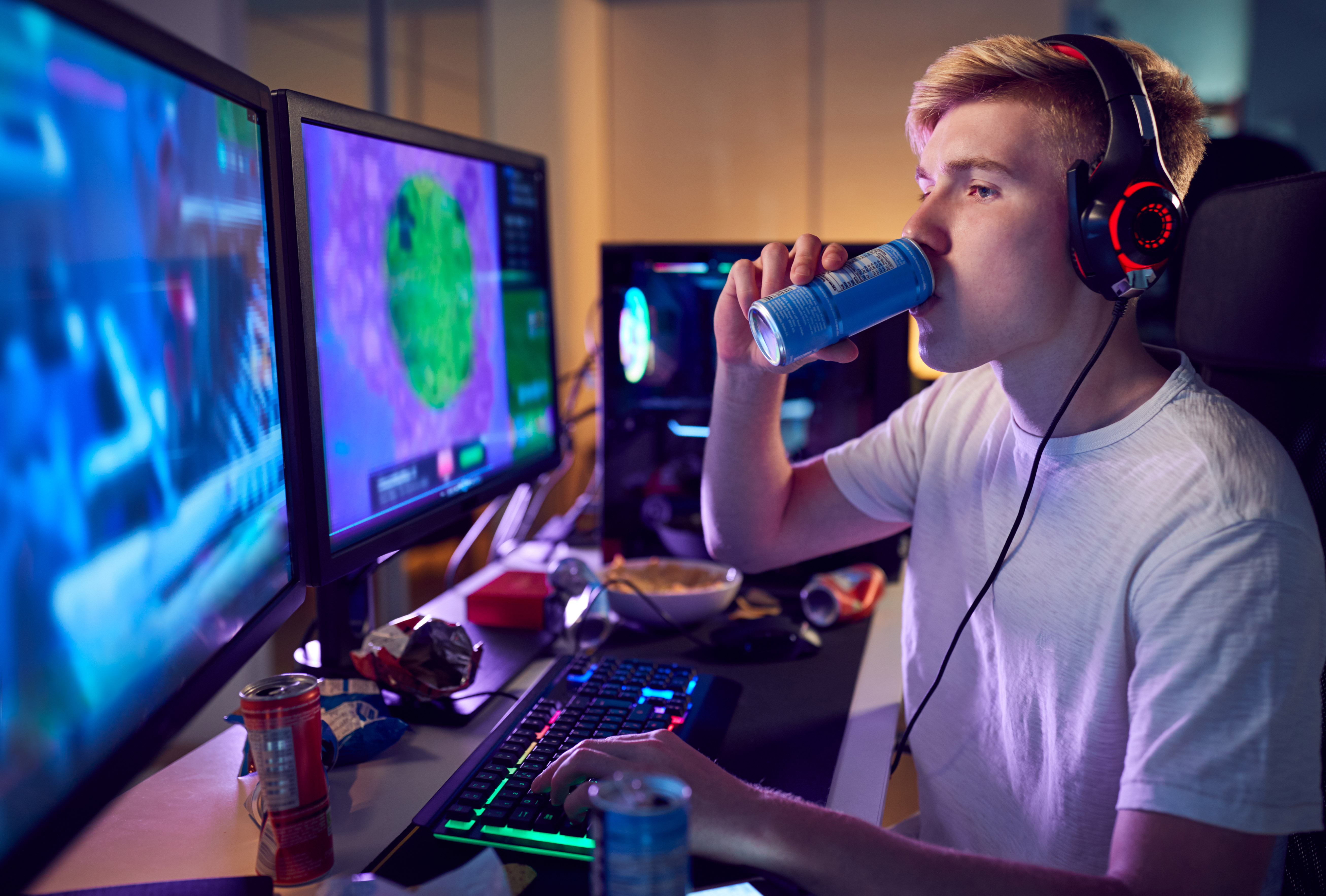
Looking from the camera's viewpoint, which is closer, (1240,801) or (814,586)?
(1240,801)

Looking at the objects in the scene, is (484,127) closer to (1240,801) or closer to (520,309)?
(520,309)

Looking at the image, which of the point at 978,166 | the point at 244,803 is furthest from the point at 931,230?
the point at 244,803

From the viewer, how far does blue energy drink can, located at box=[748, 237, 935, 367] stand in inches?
28.8

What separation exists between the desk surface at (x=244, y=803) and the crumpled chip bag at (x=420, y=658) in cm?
4

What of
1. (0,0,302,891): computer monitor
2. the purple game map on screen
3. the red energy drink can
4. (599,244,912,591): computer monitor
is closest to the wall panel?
(599,244,912,591): computer monitor

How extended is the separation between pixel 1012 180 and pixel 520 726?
644 mm

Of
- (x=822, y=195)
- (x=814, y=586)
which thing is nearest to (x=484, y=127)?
(x=822, y=195)

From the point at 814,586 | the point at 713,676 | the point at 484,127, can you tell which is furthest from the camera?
the point at 484,127

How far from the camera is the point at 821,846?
0.57 meters

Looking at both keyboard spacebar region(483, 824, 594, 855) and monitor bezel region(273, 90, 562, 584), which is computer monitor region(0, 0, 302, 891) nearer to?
monitor bezel region(273, 90, 562, 584)

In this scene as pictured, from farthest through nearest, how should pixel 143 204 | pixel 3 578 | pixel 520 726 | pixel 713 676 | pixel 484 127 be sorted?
pixel 484 127, pixel 713 676, pixel 520 726, pixel 143 204, pixel 3 578

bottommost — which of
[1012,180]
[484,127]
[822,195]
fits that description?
[1012,180]

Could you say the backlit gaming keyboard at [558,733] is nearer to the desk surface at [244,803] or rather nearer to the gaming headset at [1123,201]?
the desk surface at [244,803]

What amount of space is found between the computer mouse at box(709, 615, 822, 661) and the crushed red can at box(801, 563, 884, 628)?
0.26 feet
